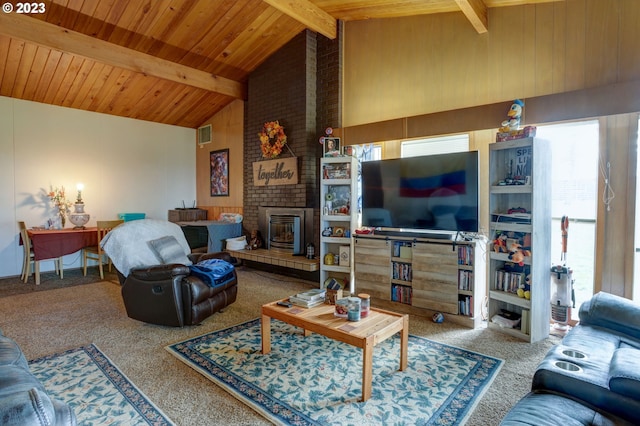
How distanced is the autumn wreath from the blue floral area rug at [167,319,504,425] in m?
3.03

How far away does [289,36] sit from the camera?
504cm

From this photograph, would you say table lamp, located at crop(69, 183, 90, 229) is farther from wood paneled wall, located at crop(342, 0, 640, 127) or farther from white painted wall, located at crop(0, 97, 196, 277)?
wood paneled wall, located at crop(342, 0, 640, 127)

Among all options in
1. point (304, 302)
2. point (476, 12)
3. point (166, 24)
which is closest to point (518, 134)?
point (476, 12)

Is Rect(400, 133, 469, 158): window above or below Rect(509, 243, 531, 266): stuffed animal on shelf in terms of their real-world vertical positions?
above

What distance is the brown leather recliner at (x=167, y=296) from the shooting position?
307 centimetres

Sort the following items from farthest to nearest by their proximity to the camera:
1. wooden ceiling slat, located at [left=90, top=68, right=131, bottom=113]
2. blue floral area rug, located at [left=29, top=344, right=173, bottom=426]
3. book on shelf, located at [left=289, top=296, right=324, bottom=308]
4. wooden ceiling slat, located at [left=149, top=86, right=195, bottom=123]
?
wooden ceiling slat, located at [left=149, top=86, right=195, bottom=123]
wooden ceiling slat, located at [left=90, top=68, right=131, bottom=113]
book on shelf, located at [left=289, top=296, right=324, bottom=308]
blue floral area rug, located at [left=29, top=344, right=173, bottom=426]

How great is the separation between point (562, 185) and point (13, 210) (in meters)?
7.28

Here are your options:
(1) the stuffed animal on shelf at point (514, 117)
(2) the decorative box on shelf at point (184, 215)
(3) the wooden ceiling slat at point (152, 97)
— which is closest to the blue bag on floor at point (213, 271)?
(1) the stuffed animal on shelf at point (514, 117)

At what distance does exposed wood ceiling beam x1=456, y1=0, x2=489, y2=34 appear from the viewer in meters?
3.07

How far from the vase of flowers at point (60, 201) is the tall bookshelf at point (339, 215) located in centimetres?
433

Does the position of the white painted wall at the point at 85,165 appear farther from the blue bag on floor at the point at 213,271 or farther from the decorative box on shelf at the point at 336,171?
the decorative box on shelf at the point at 336,171

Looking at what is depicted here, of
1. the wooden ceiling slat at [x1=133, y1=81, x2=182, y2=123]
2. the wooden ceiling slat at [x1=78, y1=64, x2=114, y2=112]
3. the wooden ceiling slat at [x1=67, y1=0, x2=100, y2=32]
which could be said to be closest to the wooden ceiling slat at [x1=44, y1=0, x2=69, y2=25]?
the wooden ceiling slat at [x1=67, y1=0, x2=100, y2=32]

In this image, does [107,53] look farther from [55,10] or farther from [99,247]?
[99,247]

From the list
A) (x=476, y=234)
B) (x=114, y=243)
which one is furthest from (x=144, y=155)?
(x=476, y=234)
